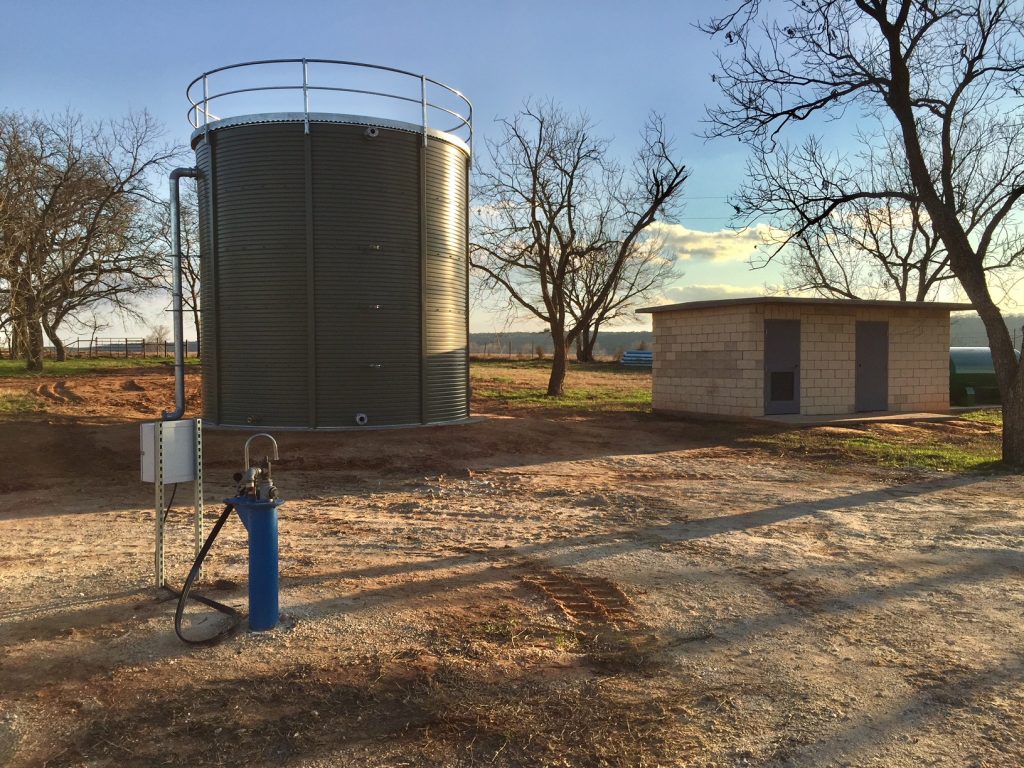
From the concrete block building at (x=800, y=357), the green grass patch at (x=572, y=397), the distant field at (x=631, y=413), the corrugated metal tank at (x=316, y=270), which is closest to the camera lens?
the distant field at (x=631, y=413)

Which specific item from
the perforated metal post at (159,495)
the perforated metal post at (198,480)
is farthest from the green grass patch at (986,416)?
the perforated metal post at (159,495)

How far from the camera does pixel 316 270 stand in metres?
Answer: 14.2

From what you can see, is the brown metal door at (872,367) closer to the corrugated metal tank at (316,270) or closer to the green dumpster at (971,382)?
the green dumpster at (971,382)

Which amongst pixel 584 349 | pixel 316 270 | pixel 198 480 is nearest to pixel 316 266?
pixel 316 270

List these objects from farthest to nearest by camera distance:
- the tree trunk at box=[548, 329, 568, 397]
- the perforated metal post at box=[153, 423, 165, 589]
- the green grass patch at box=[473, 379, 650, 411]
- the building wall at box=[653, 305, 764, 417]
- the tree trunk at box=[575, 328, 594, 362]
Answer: the tree trunk at box=[575, 328, 594, 362], the tree trunk at box=[548, 329, 568, 397], the green grass patch at box=[473, 379, 650, 411], the building wall at box=[653, 305, 764, 417], the perforated metal post at box=[153, 423, 165, 589]

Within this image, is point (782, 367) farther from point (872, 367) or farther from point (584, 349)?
point (584, 349)

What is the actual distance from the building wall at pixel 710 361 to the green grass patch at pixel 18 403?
15.6m

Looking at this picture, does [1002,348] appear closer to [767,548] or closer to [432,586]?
[767,548]

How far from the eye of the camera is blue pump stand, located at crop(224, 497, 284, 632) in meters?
4.71

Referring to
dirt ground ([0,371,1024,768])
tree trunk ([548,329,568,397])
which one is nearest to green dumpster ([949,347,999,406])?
tree trunk ([548,329,568,397])

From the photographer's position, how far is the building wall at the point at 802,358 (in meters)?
17.4

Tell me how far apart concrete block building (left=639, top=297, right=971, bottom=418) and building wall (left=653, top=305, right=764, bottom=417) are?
2 cm

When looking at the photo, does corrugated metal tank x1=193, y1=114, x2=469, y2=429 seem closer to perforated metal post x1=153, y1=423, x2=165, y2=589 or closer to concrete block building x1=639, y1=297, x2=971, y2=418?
concrete block building x1=639, y1=297, x2=971, y2=418

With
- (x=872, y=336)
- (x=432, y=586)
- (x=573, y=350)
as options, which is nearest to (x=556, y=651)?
(x=432, y=586)
